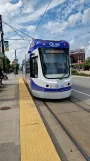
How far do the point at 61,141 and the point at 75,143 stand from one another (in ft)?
1.27

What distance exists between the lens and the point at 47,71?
1341 centimetres

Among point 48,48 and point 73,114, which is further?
point 48,48

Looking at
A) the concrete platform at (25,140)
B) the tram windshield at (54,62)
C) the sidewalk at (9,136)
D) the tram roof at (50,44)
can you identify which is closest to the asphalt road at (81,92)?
the tram windshield at (54,62)

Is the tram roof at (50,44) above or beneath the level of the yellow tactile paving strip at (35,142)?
above

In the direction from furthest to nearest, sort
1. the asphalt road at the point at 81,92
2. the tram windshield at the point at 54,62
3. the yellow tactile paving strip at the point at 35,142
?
1. the asphalt road at the point at 81,92
2. the tram windshield at the point at 54,62
3. the yellow tactile paving strip at the point at 35,142

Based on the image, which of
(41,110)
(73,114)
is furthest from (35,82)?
(73,114)

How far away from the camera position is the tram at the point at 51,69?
13.0m

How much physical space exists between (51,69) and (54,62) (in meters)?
0.40

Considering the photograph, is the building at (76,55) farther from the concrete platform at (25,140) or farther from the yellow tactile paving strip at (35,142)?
the yellow tactile paving strip at (35,142)

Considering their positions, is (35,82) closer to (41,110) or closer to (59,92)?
(59,92)

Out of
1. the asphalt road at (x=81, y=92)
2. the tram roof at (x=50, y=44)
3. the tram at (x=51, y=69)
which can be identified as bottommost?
the asphalt road at (x=81, y=92)

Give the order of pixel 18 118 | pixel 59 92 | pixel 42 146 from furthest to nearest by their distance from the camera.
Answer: pixel 59 92
pixel 18 118
pixel 42 146

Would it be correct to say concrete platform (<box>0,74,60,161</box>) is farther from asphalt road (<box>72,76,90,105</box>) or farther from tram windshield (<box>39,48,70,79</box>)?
asphalt road (<box>72,76,90,105</box>)

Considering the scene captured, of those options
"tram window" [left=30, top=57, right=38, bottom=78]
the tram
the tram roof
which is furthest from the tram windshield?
"tram window" [left=30, top=57, right=38, bottom=78]
